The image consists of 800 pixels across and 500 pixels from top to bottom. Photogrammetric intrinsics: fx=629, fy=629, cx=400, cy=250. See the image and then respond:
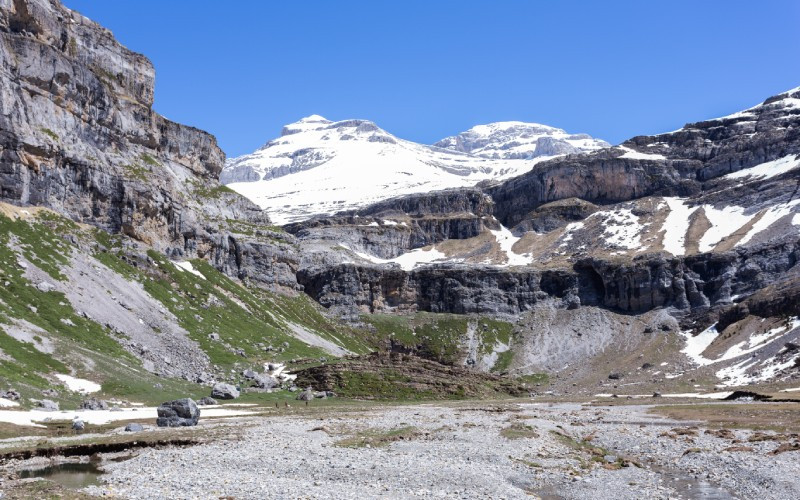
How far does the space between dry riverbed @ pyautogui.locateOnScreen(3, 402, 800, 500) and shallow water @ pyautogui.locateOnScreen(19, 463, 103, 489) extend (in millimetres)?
914

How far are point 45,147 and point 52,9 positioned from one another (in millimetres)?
47316

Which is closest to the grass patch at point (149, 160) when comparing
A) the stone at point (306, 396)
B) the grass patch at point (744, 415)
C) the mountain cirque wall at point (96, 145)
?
the mountain cirque wall at point (96, 145)

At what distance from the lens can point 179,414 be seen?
63.9m

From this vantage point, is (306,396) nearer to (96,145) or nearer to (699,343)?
(96,145)

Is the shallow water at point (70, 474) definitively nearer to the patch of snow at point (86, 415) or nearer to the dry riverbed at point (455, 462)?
the dry riverbed at point (455, 462)

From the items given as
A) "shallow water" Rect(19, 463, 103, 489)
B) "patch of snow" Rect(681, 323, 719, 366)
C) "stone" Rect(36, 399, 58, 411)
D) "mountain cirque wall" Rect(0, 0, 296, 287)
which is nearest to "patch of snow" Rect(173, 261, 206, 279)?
"mountain cirque wall" Rect(0, 0, 296, 287)

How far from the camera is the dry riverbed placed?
35.0m

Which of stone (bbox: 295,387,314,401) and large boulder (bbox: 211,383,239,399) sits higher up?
large boulder (bbox: 211,383,239,399)

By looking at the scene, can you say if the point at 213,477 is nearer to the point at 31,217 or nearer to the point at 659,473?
the point at 659,473

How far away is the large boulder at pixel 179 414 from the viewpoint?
206 ft

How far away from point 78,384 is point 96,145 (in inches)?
3823

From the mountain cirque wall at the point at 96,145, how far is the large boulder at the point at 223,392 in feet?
225

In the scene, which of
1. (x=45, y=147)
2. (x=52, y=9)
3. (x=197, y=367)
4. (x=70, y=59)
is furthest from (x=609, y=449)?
(x=52, y=9)

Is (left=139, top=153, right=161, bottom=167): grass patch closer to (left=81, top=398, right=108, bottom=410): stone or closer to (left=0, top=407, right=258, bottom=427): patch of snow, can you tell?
(left=0, top=407, right=258, bottom=427): patch of snow
